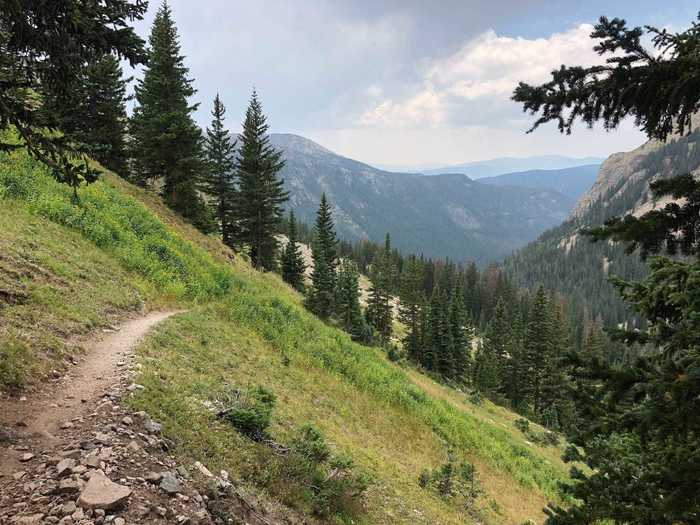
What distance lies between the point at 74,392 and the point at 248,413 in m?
2.98

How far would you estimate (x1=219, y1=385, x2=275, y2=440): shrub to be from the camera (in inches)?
324

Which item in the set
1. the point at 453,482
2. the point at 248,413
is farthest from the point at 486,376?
A: the point at 248,413

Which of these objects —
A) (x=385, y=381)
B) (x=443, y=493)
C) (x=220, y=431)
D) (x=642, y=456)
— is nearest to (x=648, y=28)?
(x=642, y=456)

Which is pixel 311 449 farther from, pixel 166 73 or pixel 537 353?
pixel 537 353

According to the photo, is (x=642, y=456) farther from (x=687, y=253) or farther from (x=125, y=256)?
(x=125, y=256)

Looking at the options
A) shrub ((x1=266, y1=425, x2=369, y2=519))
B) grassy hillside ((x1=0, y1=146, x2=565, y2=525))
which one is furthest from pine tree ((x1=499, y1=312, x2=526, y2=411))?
shrub ((x1=266, y1=425, x2=369, y2=519))

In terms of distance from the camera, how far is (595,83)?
498 centimetres

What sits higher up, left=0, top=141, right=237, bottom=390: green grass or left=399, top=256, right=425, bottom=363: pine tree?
left=0, top=141, right=237, bottom=390: green grass

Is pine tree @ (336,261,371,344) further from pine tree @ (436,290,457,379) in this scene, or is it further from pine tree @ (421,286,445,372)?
pine tree @ (436,290,457,379)

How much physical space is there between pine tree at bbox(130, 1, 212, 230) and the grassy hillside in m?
12.4

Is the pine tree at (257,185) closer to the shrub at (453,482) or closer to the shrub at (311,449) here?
the shrub at (453,482)

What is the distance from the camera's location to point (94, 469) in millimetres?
5059

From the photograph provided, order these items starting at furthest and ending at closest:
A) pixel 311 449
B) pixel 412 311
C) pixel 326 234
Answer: pixel 412 311 → pixel 326 234 → pixel 311 449

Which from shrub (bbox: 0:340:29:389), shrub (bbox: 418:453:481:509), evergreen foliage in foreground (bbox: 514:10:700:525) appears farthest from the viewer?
shrub (bbox: 418:453:481:509)
